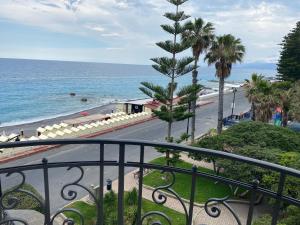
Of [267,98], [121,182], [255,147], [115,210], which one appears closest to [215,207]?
[121,182]

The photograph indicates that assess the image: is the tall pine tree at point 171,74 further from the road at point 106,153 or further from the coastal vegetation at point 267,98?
the coastal vegetation at point 267,98

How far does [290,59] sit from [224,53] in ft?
44.2

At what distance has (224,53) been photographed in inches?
745

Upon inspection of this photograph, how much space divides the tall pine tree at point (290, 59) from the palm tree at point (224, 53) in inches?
471

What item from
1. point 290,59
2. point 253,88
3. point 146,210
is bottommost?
point 146,210

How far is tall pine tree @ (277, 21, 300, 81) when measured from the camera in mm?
28969

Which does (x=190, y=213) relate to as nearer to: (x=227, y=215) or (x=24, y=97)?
(x=227, y=215)

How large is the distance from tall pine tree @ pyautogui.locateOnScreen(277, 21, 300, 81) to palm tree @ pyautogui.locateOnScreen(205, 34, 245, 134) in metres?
12.0

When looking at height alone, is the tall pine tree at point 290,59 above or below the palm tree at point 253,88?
above

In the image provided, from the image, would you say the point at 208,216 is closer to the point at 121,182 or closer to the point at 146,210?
the point at 146,210

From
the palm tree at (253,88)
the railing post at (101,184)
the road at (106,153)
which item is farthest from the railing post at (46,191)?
the palm tree at (253,88)

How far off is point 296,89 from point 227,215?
1400 centimetres

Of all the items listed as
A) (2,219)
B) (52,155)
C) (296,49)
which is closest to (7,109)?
(52,155)

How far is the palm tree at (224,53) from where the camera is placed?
19008mm
